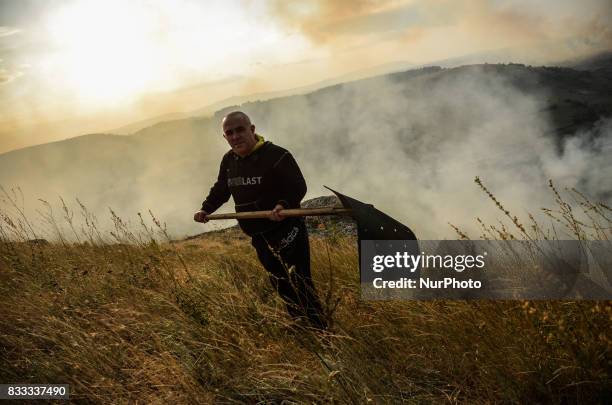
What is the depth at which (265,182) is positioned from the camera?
3.65 m

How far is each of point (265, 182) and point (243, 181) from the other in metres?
0.23

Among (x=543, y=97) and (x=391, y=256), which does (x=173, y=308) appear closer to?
(x=391, y=256)

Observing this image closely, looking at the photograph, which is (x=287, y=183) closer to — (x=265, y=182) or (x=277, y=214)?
(x=265, y=182)

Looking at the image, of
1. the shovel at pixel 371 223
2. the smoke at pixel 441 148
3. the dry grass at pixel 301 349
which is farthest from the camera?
the smoke at pixel 441 148

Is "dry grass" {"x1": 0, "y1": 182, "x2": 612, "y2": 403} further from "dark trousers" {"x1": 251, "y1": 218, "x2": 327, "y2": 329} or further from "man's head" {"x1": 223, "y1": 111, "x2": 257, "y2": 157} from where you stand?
"man's head" {"x1": 223, "y1": 111, "x2": 257, "y2": 157}

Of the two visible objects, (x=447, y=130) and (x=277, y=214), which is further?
(x=447, y=130)

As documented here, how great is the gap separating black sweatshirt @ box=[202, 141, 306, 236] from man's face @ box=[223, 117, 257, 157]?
8 cm

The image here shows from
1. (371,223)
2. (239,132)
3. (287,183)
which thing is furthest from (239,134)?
(371,223)

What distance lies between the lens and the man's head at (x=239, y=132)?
3604 millimetres

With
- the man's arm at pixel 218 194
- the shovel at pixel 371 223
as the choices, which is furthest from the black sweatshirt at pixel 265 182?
the shovel at pixel 371 223

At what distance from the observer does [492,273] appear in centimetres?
339

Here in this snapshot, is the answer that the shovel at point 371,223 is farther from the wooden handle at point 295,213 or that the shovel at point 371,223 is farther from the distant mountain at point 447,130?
the distant mountain at point 447,130

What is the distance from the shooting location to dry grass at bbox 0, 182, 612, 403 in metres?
2.12

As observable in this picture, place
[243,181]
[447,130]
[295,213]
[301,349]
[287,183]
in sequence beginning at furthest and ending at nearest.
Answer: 1. [447,130]
2. [243,181]
3. [287,183]
4. [295,213]
5. [301,349]
